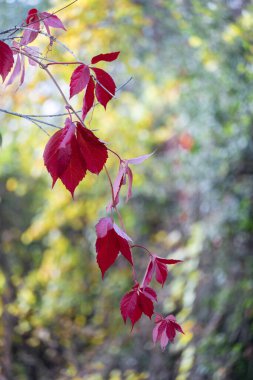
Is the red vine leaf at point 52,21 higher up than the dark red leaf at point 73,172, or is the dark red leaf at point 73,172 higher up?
the red vine leaf at point 52,21

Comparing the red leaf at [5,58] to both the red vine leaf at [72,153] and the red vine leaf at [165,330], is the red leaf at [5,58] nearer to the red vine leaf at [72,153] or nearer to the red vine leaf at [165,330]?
the red vine leaf at [72,153]

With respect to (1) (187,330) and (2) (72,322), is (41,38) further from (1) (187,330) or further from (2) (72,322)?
(2) (72,322)

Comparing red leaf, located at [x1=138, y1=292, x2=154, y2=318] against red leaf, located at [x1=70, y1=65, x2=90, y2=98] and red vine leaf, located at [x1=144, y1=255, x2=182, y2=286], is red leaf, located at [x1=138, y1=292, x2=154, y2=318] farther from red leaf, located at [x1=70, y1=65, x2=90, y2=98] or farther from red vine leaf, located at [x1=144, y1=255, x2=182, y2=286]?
red leaf, located at [x1=70, y1=65, x2=90, y2=98]

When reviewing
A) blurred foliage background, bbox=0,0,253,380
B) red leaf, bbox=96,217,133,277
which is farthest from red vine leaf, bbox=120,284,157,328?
blurred foliage background, bbox=0,0,253,380

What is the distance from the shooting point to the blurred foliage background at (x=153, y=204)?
2.75 meters

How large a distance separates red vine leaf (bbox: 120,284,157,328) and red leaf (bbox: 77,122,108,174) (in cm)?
25

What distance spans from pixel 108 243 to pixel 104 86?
0.93 feet

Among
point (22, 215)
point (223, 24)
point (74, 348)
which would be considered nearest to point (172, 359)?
point (74, 348)

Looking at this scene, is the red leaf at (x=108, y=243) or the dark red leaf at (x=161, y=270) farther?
the dark red leaf at (x=161, y=270)

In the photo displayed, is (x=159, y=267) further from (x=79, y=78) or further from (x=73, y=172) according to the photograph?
(x=79, y=78)

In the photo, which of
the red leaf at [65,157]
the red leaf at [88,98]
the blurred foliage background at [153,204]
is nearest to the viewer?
the red leaf at [65,157]

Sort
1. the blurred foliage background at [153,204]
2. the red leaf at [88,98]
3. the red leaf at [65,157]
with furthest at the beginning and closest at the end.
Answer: the blurred foliage background at [153,204] → the red leaf at [88,98] → the red leaf at [65,157]

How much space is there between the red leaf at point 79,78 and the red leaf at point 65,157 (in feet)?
0.31

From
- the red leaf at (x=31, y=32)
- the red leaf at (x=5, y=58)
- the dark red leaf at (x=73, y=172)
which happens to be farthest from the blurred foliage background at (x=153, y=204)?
the dark red leaf at (x=73, y=172)
